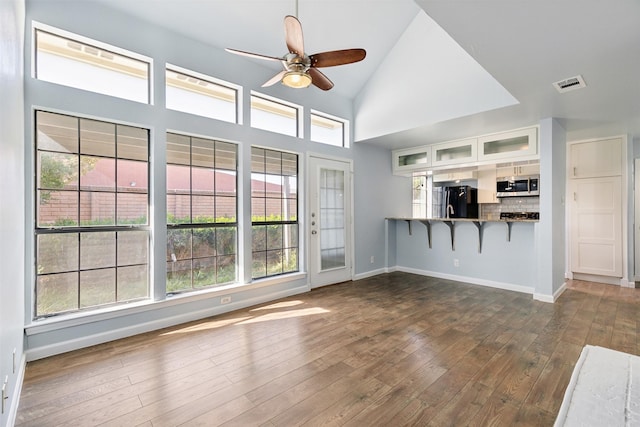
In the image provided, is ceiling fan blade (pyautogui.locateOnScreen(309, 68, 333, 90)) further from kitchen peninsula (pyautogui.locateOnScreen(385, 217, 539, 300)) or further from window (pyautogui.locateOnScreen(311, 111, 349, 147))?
kitchen peninsula (pyautogui.locateOnScreen(385, 217, 539, 300))

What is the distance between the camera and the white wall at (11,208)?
1544 millimetres

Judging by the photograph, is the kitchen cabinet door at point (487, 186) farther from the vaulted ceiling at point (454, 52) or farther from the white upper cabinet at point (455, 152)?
the white upper cabinet at point (455, 152)

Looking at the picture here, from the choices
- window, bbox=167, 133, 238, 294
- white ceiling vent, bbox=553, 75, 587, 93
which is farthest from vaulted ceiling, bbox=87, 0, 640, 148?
window, bbox=167, 133, 238, 294

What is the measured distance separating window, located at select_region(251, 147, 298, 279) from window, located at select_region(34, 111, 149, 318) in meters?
1.31

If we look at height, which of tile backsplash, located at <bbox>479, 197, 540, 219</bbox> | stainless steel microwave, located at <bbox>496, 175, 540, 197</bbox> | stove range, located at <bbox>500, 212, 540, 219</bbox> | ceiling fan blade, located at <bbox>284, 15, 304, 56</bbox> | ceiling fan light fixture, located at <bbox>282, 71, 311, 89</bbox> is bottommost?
stove range, located at <bbox>500, 212, 540, 219</bbox>

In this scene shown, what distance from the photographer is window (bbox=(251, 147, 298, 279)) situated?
159 inches

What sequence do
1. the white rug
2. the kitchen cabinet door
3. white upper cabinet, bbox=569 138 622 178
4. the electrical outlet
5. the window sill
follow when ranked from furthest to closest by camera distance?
the kitchen cabinet door
white upper cabinet, bbox=569 138 622 178
the window sill
the electrical outlet
the white rug

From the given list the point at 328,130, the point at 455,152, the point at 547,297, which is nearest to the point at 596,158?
the point at 455,152

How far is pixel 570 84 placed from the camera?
117 inches

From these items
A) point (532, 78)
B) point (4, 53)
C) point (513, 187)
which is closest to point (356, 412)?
point (4, 53)

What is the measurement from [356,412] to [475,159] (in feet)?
13.9

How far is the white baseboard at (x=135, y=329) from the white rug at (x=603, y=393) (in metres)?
3.31

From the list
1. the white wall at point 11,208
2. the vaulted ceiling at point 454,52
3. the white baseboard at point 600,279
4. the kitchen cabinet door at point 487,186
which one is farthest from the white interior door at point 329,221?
the white baseboard at point 600,279

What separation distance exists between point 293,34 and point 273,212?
247 cm
